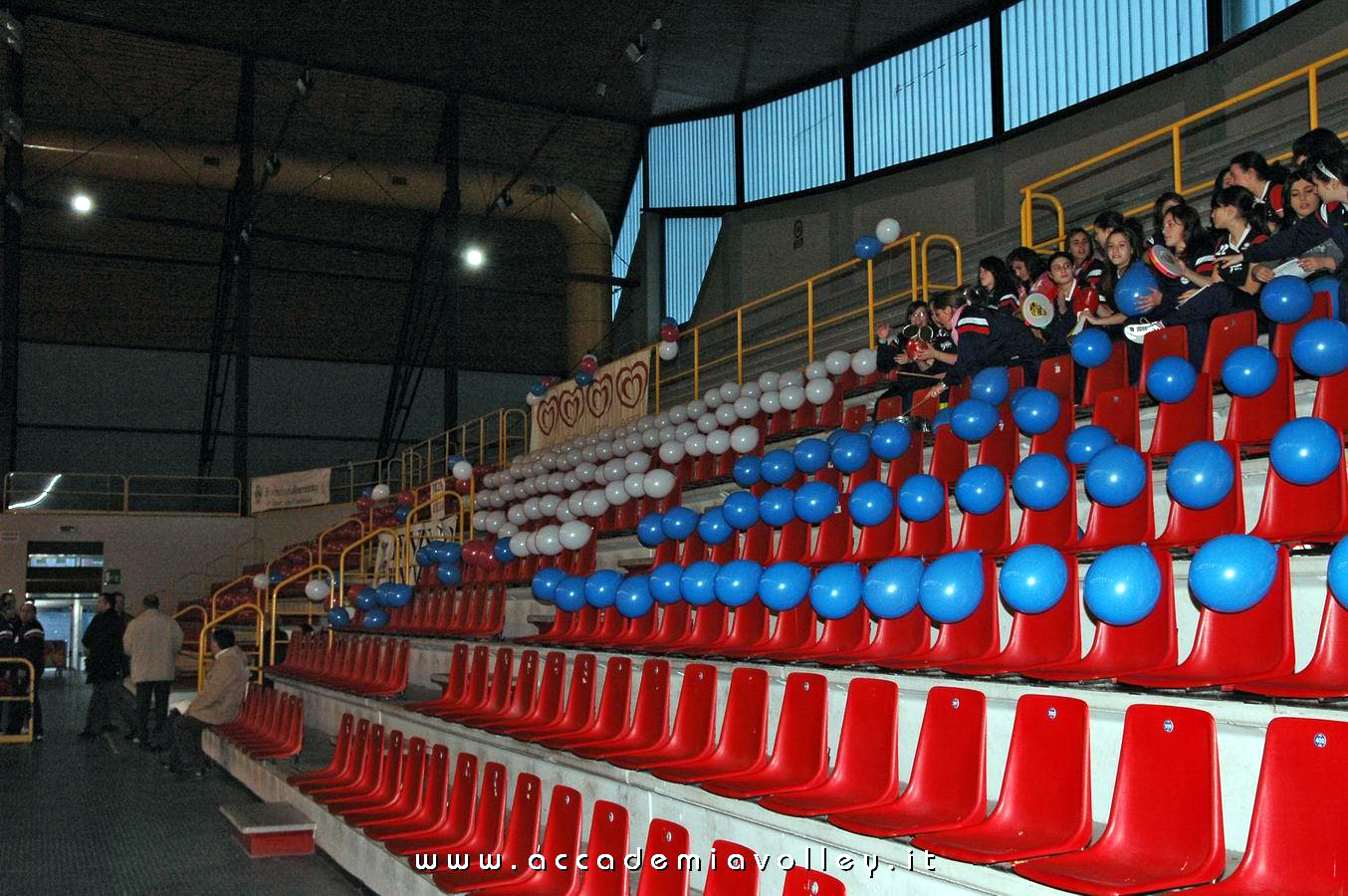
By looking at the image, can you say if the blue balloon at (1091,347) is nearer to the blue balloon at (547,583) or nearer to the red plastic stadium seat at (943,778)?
the red plastic stadium seat at (943,778)

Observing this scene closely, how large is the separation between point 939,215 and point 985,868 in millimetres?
12243

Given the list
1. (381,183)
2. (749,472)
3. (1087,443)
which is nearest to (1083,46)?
(749,472)

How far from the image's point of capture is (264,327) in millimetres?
21422

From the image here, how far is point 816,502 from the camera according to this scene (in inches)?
220

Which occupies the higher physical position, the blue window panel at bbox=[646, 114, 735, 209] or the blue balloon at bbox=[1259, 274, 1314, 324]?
the blue window panel at bbox=[646, 114, 735, 209]

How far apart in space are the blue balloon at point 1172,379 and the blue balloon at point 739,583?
1.79 meters

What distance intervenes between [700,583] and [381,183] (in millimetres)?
14407

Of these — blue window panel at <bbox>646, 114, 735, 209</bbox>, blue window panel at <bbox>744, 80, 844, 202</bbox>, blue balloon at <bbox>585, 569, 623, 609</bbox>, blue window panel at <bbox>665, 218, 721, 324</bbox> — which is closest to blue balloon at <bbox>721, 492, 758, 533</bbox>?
blue balloon at <bbox>585, 569, 623, 609</bbox>

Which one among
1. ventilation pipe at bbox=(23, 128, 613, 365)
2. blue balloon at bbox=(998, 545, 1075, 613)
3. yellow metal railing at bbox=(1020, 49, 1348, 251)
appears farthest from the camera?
ventilation pipe at bbox=(23, 128, 613, 365)

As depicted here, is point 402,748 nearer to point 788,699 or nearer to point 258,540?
point 788,699

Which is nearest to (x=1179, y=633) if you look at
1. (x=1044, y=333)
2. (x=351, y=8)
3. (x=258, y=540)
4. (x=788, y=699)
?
(x=788, y=699)

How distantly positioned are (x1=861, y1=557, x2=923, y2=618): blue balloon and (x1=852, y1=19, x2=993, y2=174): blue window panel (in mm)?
10495

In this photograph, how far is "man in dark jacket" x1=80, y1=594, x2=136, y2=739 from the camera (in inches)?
427

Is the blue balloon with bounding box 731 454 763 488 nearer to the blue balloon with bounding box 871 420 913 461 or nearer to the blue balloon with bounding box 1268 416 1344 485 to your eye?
the blue balloon with bounding box 871 420 913 461
